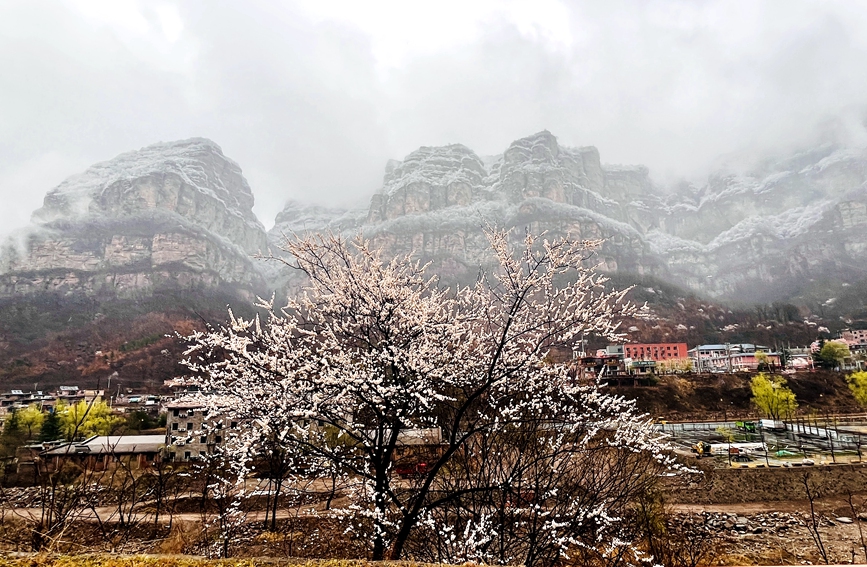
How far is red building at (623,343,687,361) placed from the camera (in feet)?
278

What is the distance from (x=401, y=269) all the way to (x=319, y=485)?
2095cm

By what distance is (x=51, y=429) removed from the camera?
33.6 metres

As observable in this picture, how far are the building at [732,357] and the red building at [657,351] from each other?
2478mm

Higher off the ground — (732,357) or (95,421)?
(732,357)

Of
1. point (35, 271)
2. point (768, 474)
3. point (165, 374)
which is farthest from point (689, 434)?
point (35, 271)

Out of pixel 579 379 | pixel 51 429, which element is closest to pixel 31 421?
pixel 51 429

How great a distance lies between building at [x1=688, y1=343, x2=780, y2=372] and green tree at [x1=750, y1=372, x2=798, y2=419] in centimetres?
2396

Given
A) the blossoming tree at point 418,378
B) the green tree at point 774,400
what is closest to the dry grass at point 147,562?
the blossoming tree at point 418,378

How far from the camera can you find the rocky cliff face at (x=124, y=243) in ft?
407

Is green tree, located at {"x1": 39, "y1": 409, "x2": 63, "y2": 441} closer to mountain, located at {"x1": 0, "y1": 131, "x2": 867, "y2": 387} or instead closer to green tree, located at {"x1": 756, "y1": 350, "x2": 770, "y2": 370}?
mountain, located at {"x1": 0, "y1": 131, "x2": 867, "y2": 387}

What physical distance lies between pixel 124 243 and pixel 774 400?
164337mm

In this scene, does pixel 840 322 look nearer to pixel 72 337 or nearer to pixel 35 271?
pixel 72 337

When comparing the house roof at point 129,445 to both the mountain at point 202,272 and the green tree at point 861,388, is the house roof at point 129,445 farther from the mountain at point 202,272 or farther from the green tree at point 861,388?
the green tree at point 861,388

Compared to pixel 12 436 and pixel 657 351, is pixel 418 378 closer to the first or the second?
pixel 12 436
